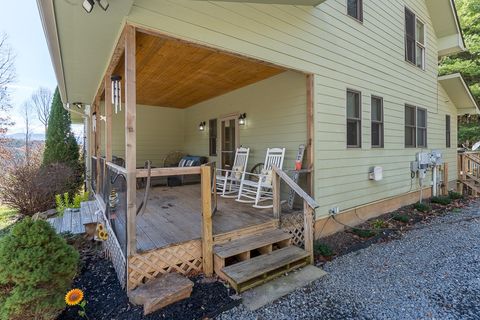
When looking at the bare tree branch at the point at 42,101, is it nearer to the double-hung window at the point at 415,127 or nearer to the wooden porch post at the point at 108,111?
the wooden porch post at the point at 108,111

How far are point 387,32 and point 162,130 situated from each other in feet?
24.4

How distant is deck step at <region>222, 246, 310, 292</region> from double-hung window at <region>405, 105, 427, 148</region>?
5672mm

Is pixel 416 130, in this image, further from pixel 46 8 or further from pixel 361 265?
pixel 46 8

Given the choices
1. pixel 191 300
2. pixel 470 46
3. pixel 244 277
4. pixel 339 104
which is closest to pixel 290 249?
pixel 244 277

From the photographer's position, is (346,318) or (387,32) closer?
(346,318)

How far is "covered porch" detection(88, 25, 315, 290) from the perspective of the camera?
2955mm

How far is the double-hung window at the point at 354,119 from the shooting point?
5.54m

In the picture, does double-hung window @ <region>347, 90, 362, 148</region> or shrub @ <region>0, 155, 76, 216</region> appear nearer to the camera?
double-hung window @ <region>347, 90, 362, 148</region>

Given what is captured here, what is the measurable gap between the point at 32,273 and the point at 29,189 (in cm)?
554

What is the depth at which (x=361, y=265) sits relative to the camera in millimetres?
3795

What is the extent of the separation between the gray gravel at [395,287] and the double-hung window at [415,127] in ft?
11.5

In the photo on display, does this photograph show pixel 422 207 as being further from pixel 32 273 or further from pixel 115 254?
pixel 32 273

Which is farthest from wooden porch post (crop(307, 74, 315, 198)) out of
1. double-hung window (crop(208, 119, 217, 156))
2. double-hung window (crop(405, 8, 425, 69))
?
double-hung window (crop(405, 8, 425, 69))

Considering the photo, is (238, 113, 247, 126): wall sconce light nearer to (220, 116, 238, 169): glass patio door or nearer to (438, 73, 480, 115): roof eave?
(220, 116, 238, 169): glass patio door
